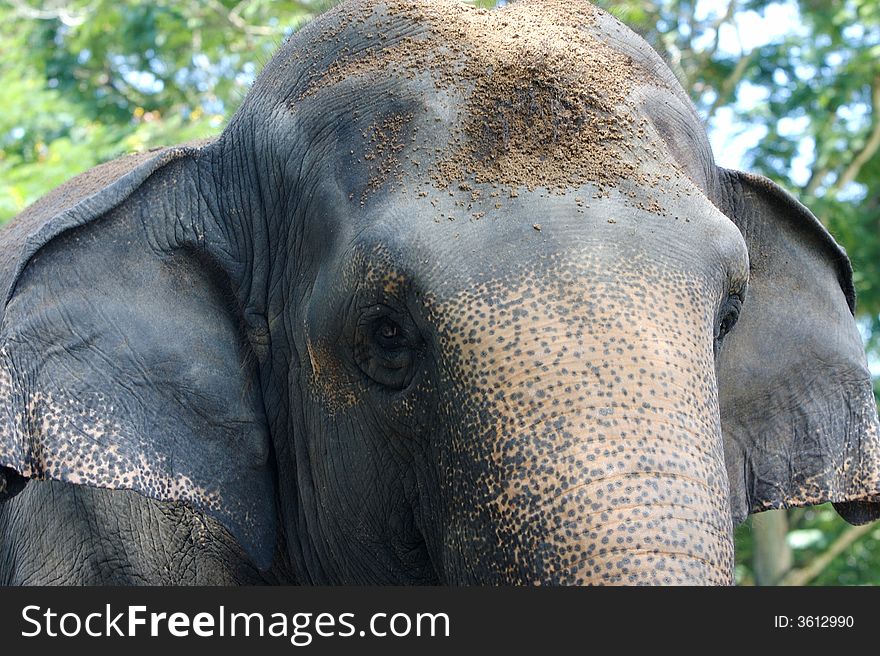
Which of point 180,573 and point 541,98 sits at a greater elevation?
point 541,98

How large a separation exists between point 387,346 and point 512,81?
20.8 inches

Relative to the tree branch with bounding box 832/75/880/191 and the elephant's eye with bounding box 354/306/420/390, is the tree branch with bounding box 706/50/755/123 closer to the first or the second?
the tree branch with bounding box 832/75/880/191

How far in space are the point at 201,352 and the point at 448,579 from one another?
0.76 metres

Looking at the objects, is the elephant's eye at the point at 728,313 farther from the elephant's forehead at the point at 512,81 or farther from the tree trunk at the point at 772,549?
the tree trunk at the point at 772,549

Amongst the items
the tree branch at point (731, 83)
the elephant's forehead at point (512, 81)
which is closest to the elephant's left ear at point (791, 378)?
the elephant's forehead at point (512, 81)

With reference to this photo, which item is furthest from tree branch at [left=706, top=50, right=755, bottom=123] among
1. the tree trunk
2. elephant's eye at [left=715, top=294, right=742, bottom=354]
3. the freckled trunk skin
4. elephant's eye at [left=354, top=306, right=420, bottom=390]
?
the freckled trunk skin

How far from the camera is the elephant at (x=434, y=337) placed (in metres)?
1.96

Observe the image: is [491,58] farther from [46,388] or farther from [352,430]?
[46,388]

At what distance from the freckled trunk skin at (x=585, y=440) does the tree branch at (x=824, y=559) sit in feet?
26.2

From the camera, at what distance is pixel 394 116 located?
2.44 metres

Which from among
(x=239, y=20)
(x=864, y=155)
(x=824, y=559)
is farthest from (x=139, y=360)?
(x=824, y=559)

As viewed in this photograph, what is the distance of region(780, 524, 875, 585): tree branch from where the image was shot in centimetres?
960

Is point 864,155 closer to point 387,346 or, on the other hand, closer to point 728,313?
point 728,313

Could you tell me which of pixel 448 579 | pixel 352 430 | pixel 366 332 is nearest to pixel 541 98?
pixel 366 332
